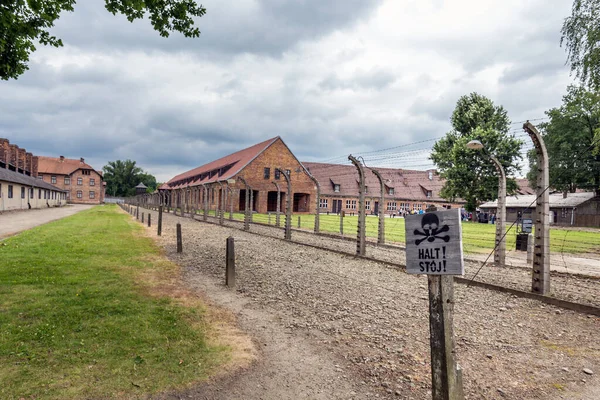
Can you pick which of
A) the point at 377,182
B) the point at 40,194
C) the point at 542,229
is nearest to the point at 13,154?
the point at 40,194

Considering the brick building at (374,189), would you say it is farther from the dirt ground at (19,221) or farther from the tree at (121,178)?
the tree at (121,178)

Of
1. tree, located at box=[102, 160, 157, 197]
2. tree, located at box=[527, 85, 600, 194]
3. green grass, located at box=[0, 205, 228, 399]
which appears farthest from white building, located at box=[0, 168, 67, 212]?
tree, located at box=[102, 160, 157, 197]

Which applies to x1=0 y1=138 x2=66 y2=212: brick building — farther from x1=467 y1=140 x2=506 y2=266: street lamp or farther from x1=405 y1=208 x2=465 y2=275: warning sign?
x1=405 y1=208 x2=465 y2=275: warning sign

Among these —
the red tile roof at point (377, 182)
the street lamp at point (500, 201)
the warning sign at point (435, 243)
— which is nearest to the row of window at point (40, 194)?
the red tile roof at point (377, 182)

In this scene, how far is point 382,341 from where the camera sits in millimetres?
4613

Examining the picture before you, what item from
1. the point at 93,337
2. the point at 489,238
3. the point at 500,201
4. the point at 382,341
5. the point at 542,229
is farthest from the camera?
the point at 489,238

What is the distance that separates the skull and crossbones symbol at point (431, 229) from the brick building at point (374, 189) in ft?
181

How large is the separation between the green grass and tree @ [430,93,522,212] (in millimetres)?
36513

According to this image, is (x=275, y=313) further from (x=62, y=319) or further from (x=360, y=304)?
(x=62, y=319)

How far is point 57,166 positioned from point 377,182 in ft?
271

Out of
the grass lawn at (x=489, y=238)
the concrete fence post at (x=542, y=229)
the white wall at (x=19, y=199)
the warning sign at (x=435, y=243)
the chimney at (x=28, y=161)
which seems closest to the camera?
the warning sign at (x=435, y=243)

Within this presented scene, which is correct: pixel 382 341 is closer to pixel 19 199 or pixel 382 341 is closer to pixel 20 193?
pixel 19 199

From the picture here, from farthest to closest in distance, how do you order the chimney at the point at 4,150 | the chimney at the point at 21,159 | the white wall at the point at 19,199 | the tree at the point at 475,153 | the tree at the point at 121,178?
1. the tree at the point at 121,178
2. the chimney at the point at 21,159
3. the chimney at the point at 4,150
4. the tree at the point at 475,153
5. the white wall at the point at 19,199

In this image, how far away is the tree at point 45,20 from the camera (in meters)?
7.05
